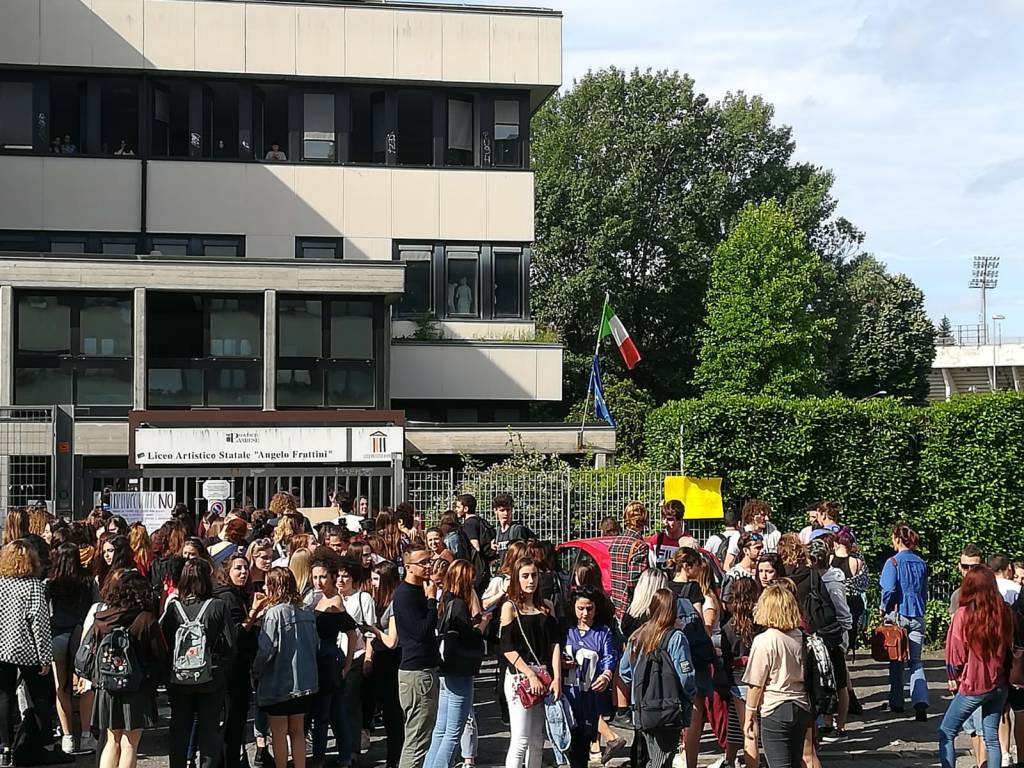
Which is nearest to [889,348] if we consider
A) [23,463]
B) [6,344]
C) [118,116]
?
[118,116]

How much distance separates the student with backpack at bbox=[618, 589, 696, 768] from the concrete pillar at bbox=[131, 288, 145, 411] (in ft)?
63.6

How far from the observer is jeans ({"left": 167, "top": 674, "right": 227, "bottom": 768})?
33.7ft

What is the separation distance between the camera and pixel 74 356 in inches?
1091

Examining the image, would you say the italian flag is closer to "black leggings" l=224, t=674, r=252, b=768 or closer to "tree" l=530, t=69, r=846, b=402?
"black leggings" l=224, t=674, r=252, b=768

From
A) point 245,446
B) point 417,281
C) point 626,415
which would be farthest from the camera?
point 626,415

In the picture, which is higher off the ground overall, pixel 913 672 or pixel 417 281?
pixel 417 281

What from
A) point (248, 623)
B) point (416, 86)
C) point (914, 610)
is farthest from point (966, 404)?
point (416, 86)

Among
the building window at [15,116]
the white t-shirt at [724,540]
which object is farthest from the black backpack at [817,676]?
the building window at [15,116]

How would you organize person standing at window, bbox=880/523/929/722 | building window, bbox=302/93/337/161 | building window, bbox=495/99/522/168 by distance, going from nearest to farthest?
person standing at window, bbox=880/523/929/722
building window, bbox=302/93/337/161
building window, bbox=495/99/522/168

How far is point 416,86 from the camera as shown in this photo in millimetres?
33281

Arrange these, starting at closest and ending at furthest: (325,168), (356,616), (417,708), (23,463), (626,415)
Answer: (417,708), (356,616), (23,463), (325,168), (626,415)

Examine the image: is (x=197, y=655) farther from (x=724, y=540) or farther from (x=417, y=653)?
(x=724, y=540)

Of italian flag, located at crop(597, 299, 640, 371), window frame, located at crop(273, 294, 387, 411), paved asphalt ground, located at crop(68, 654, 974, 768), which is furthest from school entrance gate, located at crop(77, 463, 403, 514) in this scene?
italian flag, located at crop(597, 299, 640, 371)

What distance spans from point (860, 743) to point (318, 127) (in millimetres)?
23226
